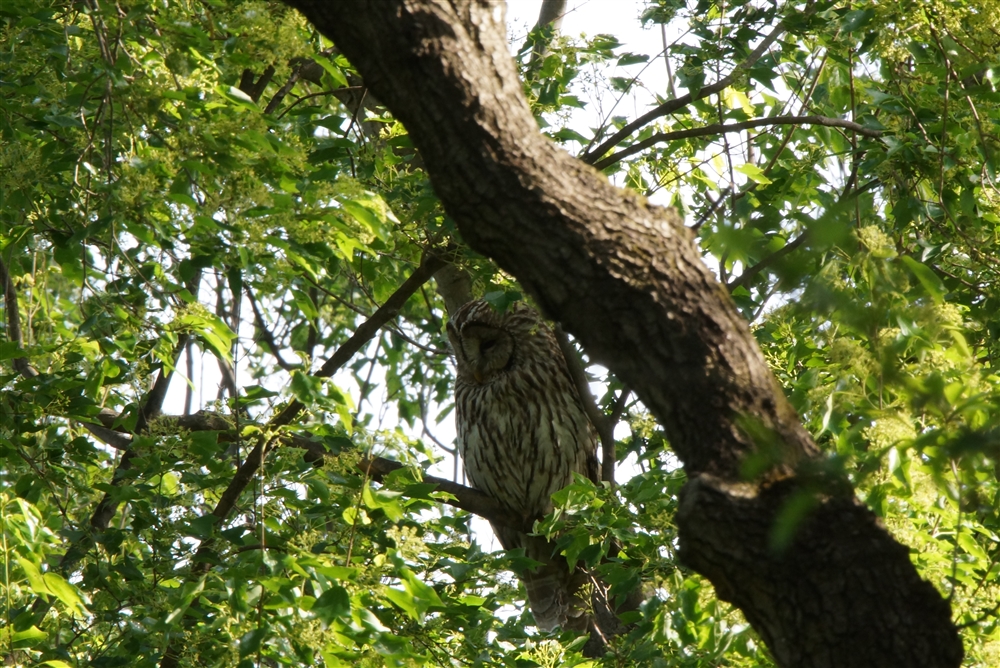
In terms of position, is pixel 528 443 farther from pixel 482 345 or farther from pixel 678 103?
pixel 678 103

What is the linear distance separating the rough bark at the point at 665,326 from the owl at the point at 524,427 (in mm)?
3496

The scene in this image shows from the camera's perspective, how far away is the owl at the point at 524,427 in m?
5.49

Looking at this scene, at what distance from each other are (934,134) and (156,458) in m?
2.71

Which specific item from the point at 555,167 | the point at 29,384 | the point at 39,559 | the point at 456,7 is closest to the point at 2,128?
the point at 29,384

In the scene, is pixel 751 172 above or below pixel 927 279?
above

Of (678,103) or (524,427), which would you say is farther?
(524,427)

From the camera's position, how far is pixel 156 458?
3352mm

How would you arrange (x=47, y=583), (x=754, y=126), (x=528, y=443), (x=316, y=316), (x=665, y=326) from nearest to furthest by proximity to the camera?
(x=665, y=326)
(x=47, y=583)
(x=316, y=316)
(x=754, y=126)
(x=528, y=443)

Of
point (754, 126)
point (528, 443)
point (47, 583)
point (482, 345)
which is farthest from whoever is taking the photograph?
point (482, 345)

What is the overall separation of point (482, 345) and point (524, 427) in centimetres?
52

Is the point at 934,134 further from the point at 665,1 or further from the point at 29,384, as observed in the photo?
the point at 29,384

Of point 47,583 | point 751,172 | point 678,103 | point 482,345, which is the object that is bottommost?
point 47,583

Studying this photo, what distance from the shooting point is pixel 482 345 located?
5.78 meters

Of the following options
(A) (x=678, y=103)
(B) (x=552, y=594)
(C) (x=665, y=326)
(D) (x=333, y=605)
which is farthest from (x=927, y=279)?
(B) (x=552, y=594)
